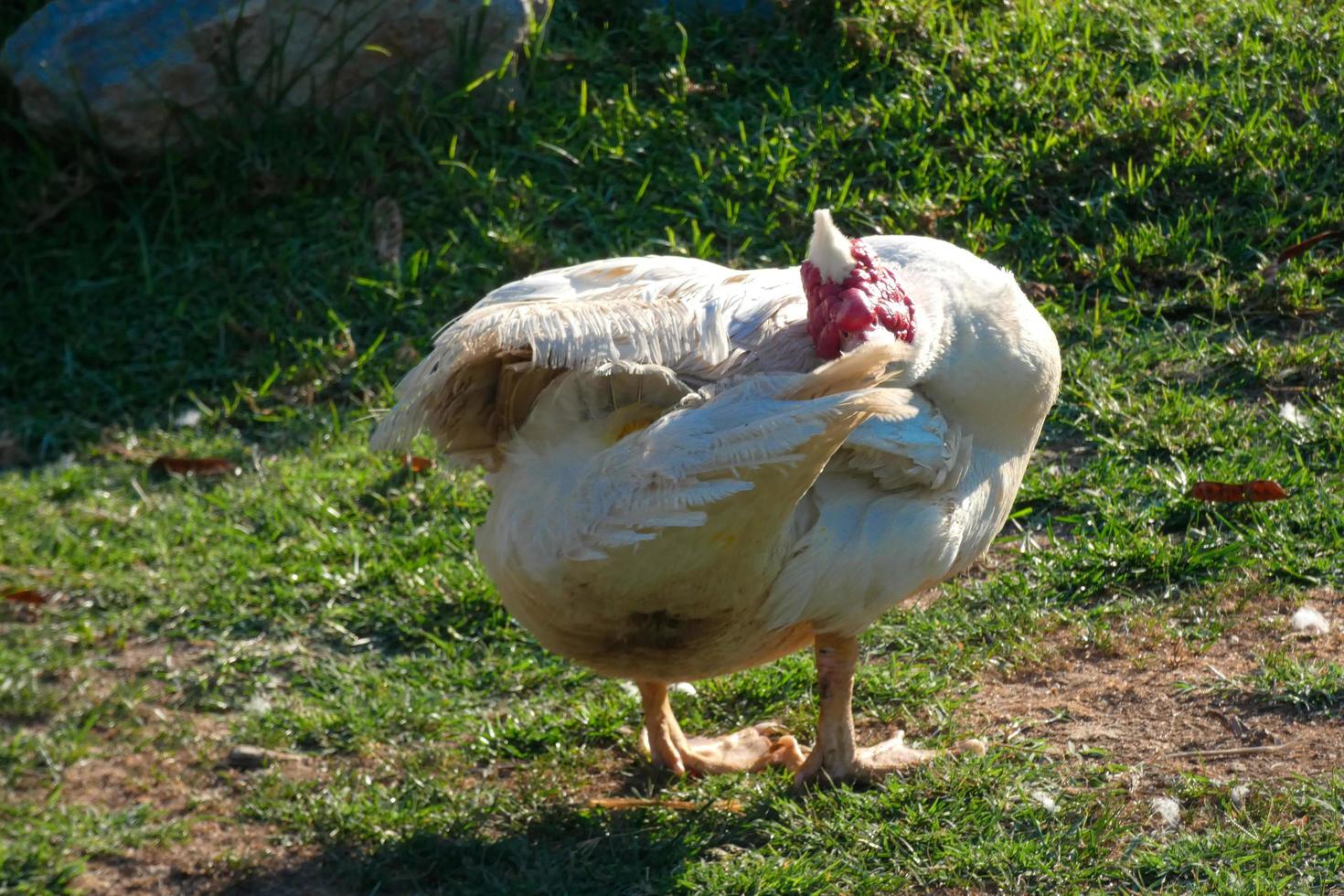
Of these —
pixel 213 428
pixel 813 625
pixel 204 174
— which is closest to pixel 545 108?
pixel 204 174

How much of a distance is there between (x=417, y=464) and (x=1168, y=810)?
3050mm

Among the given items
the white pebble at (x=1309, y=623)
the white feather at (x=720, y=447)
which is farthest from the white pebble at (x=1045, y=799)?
the white pebble at (x=1309, y=623)

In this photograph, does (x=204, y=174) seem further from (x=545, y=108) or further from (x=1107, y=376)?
(x=1107, y=376)

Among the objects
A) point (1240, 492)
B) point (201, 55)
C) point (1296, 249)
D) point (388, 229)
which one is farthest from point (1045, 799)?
point (201, 55)

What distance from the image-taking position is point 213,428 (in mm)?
5965

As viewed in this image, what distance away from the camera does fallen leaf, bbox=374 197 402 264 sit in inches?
252

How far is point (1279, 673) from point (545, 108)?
4.17 meters

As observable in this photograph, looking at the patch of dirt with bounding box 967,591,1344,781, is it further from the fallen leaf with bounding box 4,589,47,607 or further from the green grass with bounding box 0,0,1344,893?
the fallen leaf with bounding box 4,589,47,607

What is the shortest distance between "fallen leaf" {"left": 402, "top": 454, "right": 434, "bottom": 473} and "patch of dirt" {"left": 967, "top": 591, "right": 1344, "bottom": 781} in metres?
2.28

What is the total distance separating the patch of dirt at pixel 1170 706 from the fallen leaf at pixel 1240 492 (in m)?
0.48

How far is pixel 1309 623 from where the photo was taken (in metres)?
4.09

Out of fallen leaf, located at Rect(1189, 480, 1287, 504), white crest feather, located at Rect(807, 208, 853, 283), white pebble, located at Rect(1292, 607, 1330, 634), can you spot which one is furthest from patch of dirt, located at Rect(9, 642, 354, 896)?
fallen leaf, located at Rect(1189, 480, 1287, 504)

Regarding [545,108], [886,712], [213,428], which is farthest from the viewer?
[545,108]

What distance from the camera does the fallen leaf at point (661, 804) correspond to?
3.82 m
